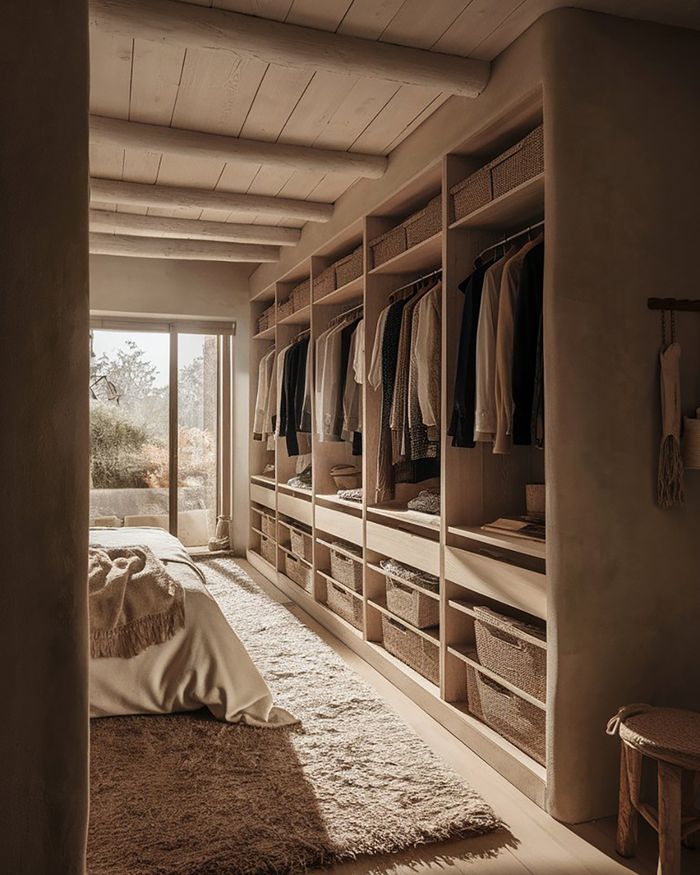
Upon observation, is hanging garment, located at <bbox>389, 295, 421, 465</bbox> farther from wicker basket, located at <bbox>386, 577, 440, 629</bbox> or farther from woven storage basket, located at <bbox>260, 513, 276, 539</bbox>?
woven storage basket, located at <bbox>260, 513, 276, 539</bbox>

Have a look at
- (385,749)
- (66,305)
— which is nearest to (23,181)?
(66,305)

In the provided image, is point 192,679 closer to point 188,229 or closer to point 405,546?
point 405,546

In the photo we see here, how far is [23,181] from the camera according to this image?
2.81 feet

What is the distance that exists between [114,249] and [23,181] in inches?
186

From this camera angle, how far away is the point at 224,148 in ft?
11.1

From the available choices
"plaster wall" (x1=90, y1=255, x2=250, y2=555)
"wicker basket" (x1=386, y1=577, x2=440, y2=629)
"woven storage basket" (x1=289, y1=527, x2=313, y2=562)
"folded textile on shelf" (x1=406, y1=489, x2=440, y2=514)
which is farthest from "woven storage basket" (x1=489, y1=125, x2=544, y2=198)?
"plaster wall" (x1=90, y1=255, x2=250, y2=555)

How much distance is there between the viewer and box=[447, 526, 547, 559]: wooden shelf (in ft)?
7.69

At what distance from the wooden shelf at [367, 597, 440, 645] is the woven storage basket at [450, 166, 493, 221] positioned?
67.6 inches

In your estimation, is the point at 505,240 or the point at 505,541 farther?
→ the point at 505,240

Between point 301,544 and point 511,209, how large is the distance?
9.29ft

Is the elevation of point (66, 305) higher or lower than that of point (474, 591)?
higher

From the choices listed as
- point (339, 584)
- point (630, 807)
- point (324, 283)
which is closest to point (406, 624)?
point (339, 584)

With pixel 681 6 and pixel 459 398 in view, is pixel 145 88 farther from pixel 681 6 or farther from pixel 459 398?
pixel 681 6

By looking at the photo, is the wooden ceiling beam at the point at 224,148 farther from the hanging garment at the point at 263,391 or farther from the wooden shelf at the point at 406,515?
the hanging garment at the point at 263,391
